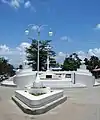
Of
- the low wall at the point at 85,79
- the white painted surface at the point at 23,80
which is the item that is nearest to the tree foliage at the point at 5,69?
the white painted surface at the point at 23,80

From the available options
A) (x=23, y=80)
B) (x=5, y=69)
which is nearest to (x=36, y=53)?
(x=5, y=69)

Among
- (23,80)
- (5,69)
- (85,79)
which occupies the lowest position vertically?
(23,80)

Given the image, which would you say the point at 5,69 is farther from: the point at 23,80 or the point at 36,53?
the point at 23,80

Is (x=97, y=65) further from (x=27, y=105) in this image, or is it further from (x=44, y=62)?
(x=27, y=105)

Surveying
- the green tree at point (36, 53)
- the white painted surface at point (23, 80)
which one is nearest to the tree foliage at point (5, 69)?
the green tree at point (36, 53)

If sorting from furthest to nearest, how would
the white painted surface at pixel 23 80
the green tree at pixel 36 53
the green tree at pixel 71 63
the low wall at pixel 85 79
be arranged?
the green tree at pixel 71 63, the green tree at pixel 36 53, the low wall at pixel 85 79, the white painted surface at pixel 23 80

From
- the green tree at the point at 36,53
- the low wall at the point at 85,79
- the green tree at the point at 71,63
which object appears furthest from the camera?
the green tree at the point at 71,63

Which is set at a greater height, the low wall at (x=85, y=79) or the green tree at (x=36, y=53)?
the green tree at (x=36, y=53)

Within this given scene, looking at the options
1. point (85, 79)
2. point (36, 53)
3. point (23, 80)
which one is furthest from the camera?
point (36, 53)

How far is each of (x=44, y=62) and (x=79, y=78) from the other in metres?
58.0

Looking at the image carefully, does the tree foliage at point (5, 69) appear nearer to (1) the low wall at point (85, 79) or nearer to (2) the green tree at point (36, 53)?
(2) the green tree at point (36, 53)

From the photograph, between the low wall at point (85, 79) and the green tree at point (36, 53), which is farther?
the green tree at point (36, 53)

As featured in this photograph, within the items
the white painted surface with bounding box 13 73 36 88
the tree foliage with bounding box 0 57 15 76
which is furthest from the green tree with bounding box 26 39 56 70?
the white painted surface with bounding box 13 73 36 88

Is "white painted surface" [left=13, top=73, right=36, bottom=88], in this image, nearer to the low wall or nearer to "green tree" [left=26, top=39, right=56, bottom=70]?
the low wall
